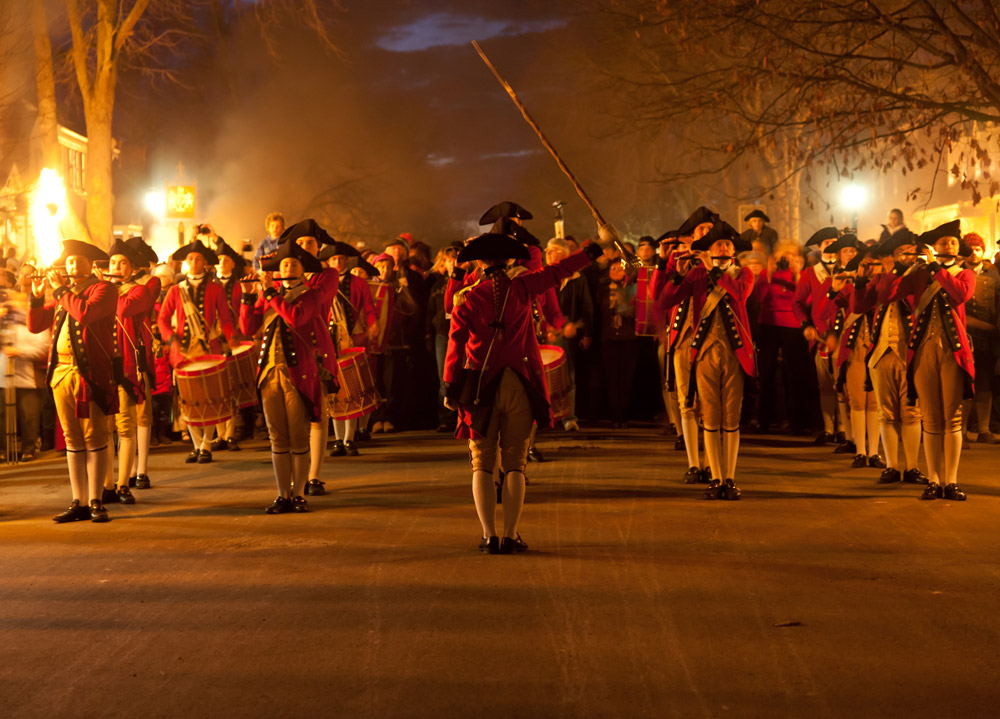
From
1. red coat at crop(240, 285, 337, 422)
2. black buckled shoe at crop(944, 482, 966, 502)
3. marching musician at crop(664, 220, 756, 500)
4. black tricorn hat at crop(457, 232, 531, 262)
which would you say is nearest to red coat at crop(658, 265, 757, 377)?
marching musician at crop(664, 220, 756, 500)

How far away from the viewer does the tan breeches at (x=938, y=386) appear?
34.9 feet

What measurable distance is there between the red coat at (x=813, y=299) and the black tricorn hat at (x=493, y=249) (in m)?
6.41

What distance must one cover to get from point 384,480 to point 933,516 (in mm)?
5381

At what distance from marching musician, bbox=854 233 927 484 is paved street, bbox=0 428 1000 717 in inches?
18.7

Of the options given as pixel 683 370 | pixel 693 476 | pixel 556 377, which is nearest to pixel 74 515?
pixel 556 377

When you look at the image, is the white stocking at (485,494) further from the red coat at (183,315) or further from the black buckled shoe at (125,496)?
the red coat at (183,315)

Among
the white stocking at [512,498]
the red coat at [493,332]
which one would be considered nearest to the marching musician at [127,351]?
the red coat at [493,332]

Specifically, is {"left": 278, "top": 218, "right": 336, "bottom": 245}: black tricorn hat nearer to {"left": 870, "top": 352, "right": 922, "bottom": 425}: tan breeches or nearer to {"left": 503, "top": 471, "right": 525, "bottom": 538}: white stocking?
{"left": 503, "top": 471, "right": 525, "bottom": 538}: white stocking

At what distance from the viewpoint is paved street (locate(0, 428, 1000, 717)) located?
5.48 metres

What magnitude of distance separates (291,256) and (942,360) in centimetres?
575

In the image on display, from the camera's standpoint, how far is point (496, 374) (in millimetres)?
8469

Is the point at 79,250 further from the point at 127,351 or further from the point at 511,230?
the point at 511,230

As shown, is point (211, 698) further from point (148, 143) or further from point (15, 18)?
point (148, 143)

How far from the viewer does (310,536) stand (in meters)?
9.35
